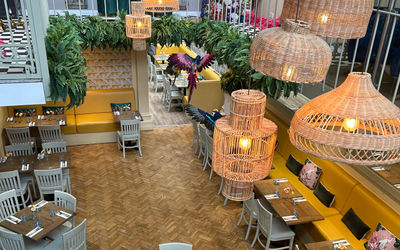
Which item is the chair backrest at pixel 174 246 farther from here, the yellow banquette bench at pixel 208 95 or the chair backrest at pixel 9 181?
the yellow banquette bench at pixel 208 95

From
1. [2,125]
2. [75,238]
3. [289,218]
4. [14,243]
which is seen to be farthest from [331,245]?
[2,125]

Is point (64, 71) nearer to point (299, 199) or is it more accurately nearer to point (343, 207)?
point (299, 199)

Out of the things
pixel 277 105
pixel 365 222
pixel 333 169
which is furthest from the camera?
pixel 277 105

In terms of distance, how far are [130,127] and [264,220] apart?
422cm

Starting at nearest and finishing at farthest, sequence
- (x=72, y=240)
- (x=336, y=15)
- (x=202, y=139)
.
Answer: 1. (x=336, y=15)
2. (x=72, y=240)
3. (x=202, y=139)

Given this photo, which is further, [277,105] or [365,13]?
[277,105]

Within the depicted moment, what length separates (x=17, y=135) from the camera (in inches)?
318

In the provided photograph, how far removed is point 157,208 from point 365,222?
3.65 m

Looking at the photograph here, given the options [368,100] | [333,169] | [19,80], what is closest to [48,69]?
[19,80]

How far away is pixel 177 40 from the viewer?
8422mm

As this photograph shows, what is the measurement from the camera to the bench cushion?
9133 mm

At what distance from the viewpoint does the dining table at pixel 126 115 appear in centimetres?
882

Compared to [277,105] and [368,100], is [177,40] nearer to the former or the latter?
[277,105]

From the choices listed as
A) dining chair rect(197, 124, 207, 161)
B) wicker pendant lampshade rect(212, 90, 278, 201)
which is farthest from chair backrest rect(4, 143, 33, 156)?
wicker pendant lampshade rect(212, 90, 278, 201)
